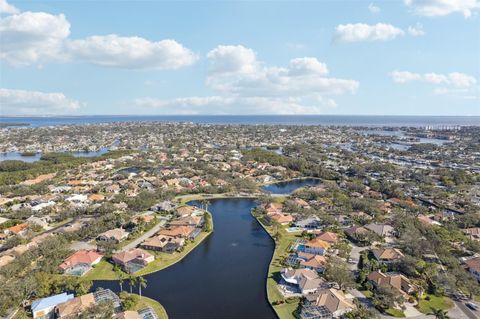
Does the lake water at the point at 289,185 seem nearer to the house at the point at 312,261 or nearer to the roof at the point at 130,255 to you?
the house at the point at 312,261

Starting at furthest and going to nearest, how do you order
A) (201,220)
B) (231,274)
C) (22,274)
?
(201,220), (231,274), (22,274)

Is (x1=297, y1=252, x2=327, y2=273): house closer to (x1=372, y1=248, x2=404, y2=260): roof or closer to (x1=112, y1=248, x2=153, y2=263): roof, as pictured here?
(x1=372, y1=248, x2=404, y2=260): roof

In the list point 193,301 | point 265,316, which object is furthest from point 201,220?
point 265,316

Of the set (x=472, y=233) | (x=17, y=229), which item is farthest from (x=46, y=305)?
(x=472, y=233)

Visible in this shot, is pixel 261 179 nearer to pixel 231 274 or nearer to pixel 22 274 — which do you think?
pixel 231 274

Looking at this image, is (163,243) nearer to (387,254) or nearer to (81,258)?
(81,258)

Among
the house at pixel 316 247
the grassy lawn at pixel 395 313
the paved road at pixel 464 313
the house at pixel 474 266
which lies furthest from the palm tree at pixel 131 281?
the house at pixel 474 266

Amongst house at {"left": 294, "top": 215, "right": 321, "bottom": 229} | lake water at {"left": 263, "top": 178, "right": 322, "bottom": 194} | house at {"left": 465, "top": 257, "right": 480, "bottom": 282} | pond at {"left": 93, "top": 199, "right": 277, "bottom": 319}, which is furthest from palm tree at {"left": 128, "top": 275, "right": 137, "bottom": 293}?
lake water at {"left": 263, "top": 178, "right": 322, "bottom": 194}
